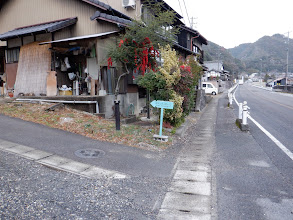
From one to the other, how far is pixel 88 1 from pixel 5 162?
922cm

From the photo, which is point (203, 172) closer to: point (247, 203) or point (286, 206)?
point (247, 203)

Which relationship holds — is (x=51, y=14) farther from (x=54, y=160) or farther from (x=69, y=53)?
(x=54, y=160)

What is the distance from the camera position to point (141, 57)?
9.05m

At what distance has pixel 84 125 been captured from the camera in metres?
8.25

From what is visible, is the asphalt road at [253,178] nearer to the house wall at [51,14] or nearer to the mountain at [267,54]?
the house wall at [51,14]

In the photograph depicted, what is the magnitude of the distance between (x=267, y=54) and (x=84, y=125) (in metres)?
138

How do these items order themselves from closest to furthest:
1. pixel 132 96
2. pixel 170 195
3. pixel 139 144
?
pixel 170 195 → pixel 139 144 → pixel 132 96

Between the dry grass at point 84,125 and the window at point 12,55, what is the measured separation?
4287 mm

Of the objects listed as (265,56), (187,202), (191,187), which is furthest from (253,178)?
(265,56)

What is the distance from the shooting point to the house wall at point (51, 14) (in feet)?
38.8

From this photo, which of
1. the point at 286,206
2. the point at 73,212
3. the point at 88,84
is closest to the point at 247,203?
the point at 286,206

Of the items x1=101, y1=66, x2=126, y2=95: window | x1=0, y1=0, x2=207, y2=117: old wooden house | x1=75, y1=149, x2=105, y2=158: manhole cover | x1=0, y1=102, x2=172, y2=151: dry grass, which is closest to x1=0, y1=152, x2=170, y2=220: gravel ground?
x1=75, y1=149, x2=105, y2=158: manhole cover

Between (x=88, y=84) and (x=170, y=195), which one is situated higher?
(x=88, y=84)

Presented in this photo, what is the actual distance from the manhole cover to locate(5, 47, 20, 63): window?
10.2 m
